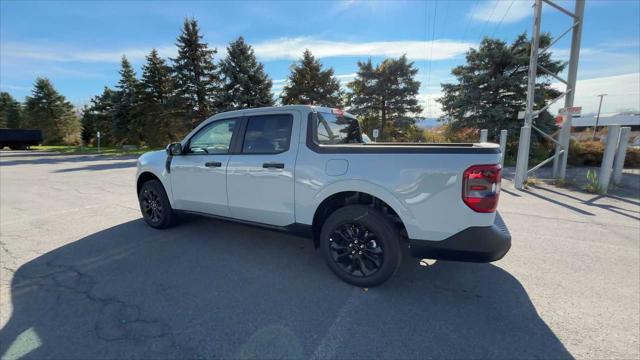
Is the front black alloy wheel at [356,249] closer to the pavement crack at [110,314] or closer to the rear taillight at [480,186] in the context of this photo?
the rear taillight at [480,186]

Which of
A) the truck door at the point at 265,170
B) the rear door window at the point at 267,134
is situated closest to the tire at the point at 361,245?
the truck door at the point at 265,170

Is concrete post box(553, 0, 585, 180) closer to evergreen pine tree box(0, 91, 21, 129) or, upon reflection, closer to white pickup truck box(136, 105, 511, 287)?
white pickup truck box(136, 105, 511, 287)

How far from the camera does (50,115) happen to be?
113 ft

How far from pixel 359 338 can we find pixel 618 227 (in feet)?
18.3

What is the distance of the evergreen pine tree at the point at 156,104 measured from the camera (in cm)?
2600

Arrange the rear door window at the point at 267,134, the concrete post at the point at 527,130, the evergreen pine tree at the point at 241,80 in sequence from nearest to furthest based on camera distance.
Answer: the rear door window at the point at 267,134
the concrete post at the point at 527,130
the evergreen pine tree at the point at 241,80

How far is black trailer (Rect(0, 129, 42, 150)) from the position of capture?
93.3ft

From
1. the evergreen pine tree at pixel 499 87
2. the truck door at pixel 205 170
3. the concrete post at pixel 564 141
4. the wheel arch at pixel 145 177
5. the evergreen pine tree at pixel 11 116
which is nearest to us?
the truck door at pixel 205 170

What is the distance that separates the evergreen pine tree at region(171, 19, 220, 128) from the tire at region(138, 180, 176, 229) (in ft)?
68.7

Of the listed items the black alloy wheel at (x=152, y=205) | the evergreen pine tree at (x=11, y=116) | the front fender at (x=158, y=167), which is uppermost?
the evergreen pine tree at (x=11, y=116)

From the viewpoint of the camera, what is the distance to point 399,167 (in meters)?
2.70

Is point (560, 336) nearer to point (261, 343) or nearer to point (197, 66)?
point (261, 343)

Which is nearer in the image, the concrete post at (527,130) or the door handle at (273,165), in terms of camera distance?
Result: the door handle at (273,165)

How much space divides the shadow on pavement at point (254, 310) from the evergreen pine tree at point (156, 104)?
2509 cm
